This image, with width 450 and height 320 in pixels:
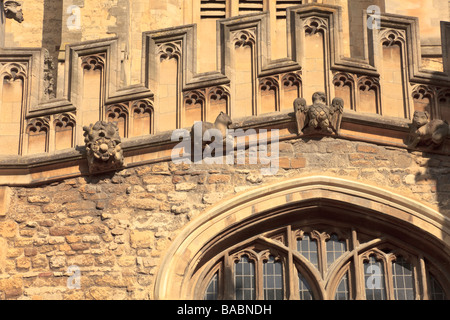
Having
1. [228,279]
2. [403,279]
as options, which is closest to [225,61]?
[228,279]

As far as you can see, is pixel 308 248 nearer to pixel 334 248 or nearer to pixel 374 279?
pixel 334 248

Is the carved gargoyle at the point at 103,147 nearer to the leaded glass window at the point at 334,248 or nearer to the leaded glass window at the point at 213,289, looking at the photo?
the leaded glass window at the point at 213,289

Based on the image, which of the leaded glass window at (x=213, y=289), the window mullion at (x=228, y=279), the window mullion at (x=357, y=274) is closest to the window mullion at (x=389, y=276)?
the window mullion at (x=357, y=274)

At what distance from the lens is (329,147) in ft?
52.6

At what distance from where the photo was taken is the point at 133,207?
15.7m

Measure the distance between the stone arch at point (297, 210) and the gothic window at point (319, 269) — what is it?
0.85 ft

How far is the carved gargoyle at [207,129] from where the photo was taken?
1593 centimetres

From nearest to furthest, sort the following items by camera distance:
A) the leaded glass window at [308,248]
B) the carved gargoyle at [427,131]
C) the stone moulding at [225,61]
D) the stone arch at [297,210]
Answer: the stone arch at [297,210] < the leaded glass window at [308,248] < the carved gargoyle at [427,131] < the stone moulding at [225,61]

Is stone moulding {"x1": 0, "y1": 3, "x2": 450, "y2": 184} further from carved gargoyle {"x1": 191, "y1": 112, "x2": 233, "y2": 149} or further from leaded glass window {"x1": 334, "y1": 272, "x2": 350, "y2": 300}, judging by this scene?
leaded glass window {"x1": 334, "y1": 272, "x2": 350, "y2": 300}

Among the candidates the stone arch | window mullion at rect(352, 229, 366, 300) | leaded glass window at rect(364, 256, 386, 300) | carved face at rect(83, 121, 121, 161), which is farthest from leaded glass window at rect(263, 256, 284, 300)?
carved face at rect(83, 121, 121, 161)

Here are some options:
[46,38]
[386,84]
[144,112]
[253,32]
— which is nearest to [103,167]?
[144,112]

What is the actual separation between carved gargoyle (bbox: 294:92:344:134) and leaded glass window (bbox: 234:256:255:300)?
5.55ft

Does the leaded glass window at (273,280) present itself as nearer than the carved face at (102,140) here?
Yes

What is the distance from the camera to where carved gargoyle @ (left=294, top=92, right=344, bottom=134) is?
1592 centimetres
